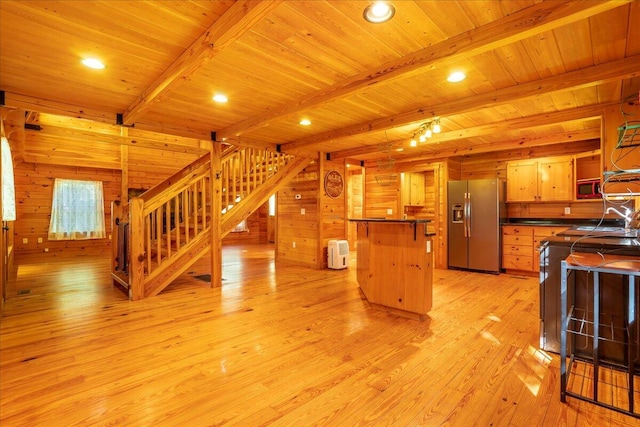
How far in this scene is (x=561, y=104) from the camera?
3.72m

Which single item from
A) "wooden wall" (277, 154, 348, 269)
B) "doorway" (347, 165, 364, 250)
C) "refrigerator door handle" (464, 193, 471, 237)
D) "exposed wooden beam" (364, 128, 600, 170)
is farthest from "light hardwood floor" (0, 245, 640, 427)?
"doorway" (347, 165, 364, 250)

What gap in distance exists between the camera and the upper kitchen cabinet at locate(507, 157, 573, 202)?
532 cm

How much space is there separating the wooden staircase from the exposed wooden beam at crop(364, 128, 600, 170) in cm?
233

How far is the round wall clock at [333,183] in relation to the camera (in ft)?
21.1

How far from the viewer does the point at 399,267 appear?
3496 mm

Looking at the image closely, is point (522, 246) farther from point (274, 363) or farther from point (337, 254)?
point (274, 363)

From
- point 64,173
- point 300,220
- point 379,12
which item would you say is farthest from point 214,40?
point 64,173

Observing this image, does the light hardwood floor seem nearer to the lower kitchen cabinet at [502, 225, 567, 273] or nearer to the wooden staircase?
the wooden staircase

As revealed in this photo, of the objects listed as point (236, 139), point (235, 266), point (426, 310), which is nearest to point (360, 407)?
point (426, 310)

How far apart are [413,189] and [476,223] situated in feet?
5.46

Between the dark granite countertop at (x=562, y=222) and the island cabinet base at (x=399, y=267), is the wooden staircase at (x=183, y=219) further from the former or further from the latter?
the dark granite countertop at (x=562, y=222)

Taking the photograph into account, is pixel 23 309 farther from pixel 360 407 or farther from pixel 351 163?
pixel 351 163

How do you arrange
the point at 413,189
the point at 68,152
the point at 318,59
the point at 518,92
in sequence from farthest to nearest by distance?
the point at 68,152 → the point at 413,189 → the point at 518,92 → the point at 318,59

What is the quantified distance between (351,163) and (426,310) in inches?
177
